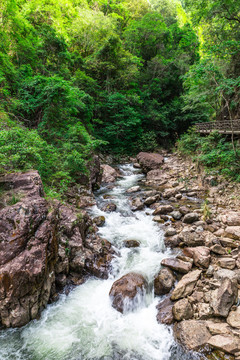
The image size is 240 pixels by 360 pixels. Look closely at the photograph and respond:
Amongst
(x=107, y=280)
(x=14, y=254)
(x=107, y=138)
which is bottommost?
(x=107, y=280)

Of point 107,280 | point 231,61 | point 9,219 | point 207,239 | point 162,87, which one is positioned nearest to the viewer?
point 9,219

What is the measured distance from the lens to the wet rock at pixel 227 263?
4.47 meters

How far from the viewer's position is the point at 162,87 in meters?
22.2

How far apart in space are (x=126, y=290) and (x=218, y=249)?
2.75 m

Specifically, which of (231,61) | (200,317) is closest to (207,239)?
(200,317)

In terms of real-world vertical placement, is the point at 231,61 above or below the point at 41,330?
above

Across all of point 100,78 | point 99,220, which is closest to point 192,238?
point 99,220

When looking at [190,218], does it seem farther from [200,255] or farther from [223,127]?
[223,127]

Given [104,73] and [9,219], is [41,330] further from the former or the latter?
[104,73]

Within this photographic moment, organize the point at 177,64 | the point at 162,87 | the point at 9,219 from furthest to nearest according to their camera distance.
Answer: the point at 162,87
the point at 177,64
the point at 9,219

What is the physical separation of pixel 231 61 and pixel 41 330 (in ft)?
51.3

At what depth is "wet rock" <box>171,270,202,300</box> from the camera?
411 cm

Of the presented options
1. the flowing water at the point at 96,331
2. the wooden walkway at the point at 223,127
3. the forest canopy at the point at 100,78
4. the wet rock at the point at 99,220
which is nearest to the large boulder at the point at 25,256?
the flowing water at the point at 96,331

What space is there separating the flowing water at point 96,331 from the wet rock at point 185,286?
1.79 feet
